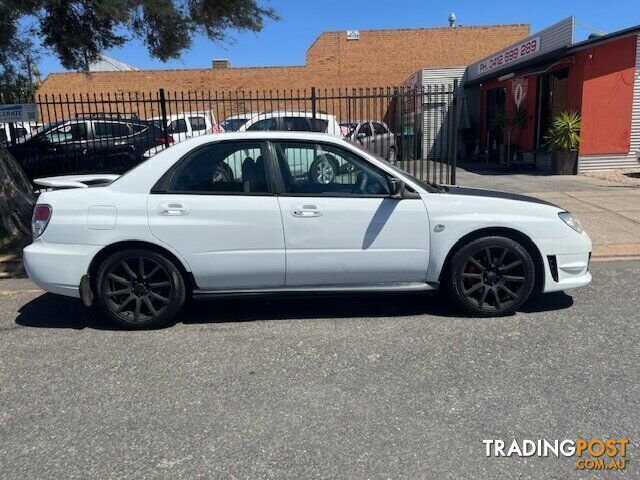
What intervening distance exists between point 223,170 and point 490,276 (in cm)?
246

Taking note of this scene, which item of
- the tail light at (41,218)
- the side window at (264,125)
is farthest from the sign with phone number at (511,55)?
the tail light at (41,218)

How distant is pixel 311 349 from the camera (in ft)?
13.6

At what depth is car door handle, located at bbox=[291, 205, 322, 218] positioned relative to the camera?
4.43m

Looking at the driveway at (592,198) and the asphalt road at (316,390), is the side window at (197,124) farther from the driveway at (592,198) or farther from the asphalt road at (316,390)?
the asphalt road at (316,390)

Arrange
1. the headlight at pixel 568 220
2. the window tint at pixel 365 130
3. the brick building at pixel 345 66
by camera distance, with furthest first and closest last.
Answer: the brick building at pixel 345 66, the window tint at pixel 365 130, the headlight at pixel 568 220

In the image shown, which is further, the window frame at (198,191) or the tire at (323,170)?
the tire at (323,170)

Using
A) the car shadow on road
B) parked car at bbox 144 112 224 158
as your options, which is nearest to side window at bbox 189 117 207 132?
parked car at bbox 144 112 224 158

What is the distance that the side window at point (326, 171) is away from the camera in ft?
15.0

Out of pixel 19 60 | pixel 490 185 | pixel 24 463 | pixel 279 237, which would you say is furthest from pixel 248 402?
pixel 490 185

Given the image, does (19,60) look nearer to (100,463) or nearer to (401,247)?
(401,247)

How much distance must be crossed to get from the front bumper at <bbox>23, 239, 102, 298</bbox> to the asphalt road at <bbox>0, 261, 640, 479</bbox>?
450 millimetres

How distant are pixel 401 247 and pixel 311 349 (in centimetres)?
115

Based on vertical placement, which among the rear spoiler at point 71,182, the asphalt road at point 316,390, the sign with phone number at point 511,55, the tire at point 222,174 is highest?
the sign with phone number at point 511,55

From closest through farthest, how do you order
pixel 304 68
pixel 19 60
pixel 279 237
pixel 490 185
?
pixel 279 237, pixel 19 60, pixel 490 185, pixel 304 68
